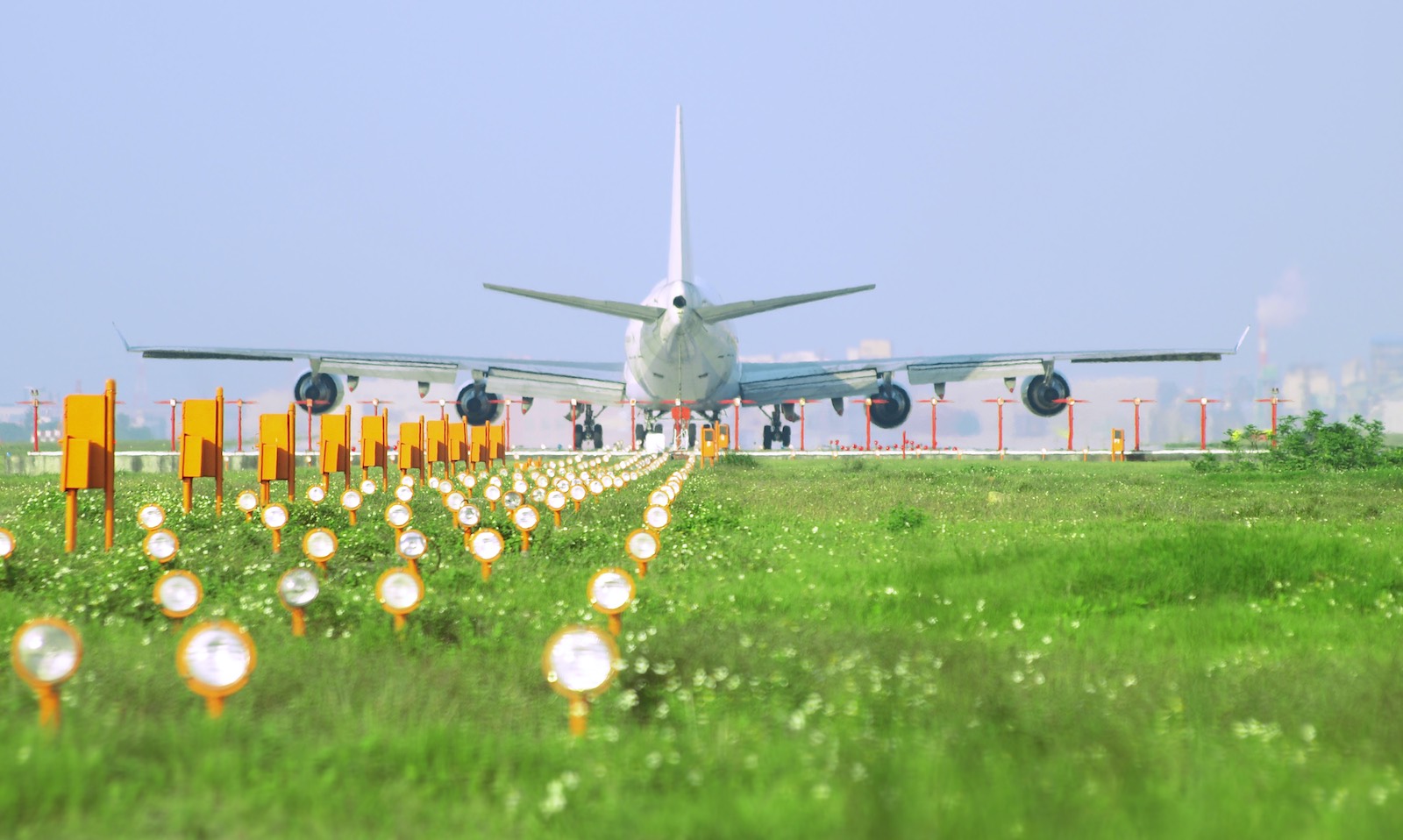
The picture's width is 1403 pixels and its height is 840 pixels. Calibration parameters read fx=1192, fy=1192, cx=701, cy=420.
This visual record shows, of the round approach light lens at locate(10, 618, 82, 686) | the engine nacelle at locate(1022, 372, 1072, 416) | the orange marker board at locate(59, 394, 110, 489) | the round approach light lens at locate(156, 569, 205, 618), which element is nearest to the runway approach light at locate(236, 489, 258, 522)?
the orange marker board at locate(59, 394, 110, 489)

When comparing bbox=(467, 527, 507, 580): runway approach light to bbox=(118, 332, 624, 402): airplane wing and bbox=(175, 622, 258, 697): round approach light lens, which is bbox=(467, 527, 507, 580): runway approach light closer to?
bbox=(175, 622, 258, 697): round approach light lens

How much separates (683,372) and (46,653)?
42.1 metres

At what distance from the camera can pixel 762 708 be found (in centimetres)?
636

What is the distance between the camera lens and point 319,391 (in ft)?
144

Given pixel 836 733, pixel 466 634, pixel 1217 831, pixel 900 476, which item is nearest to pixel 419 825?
pixel 836 733

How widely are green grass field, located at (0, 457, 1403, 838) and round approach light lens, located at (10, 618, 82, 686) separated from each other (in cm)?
29

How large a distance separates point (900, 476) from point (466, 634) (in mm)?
24661

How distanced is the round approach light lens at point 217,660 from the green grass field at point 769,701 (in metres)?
0.21

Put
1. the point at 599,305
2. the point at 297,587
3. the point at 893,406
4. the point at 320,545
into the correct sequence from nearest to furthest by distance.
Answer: the point at 297,587 → the point at 320,545 → the point at 599,305 → the point at 893,406

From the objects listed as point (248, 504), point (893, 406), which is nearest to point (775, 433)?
point (893, 406)

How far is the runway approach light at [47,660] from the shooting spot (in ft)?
17.7

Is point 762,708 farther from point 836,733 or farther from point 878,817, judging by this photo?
point 878,817

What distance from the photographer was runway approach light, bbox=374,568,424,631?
838cm

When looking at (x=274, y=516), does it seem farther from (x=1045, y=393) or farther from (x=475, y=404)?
(x=1045, y=393)
